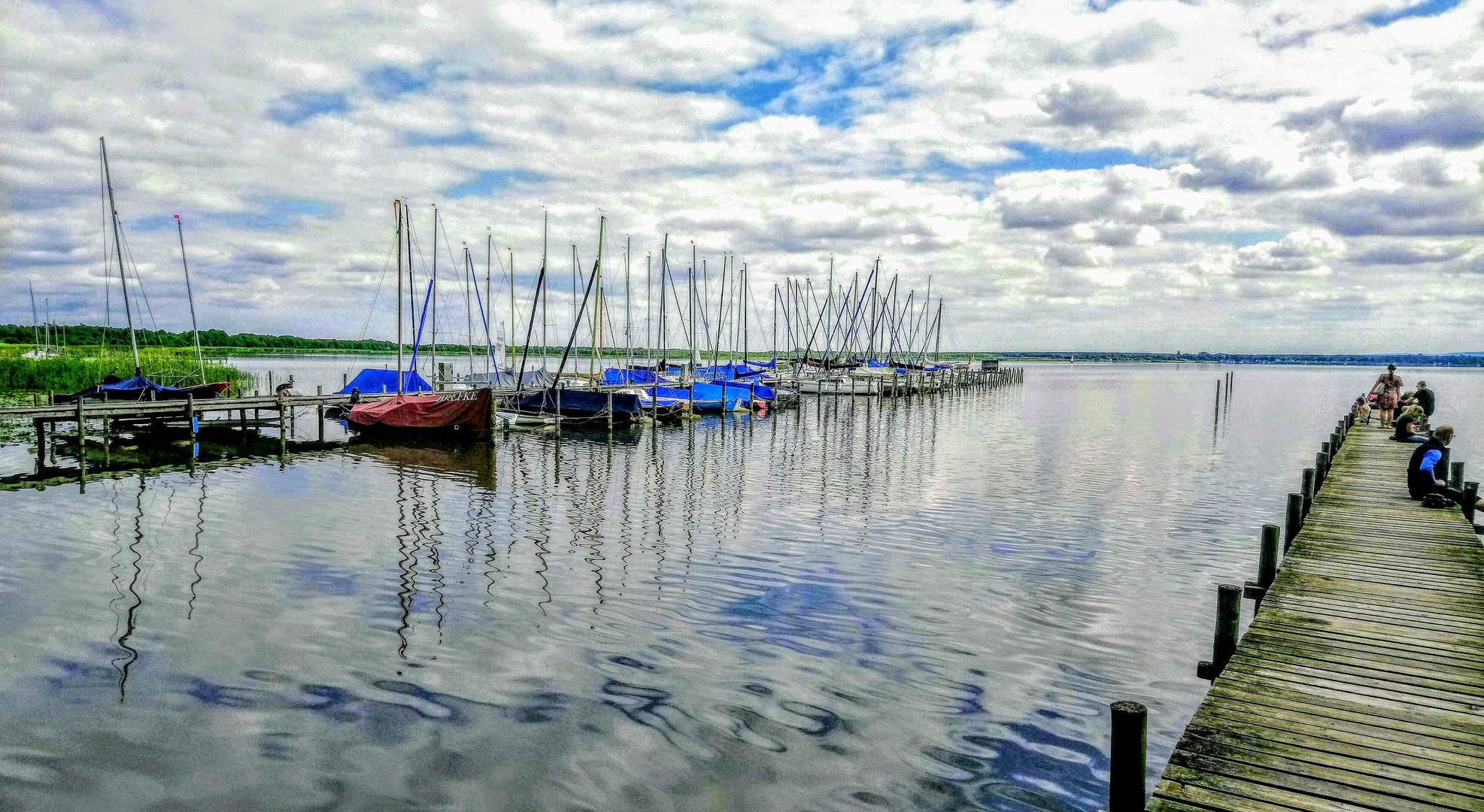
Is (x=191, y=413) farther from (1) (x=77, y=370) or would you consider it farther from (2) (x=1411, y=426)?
(2) (x=1411, y=426)

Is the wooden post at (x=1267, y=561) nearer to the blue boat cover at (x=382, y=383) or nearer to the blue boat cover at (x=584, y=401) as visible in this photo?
the blue boat cover at (x=584, y=401)

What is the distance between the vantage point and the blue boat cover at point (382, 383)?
47.8 metres

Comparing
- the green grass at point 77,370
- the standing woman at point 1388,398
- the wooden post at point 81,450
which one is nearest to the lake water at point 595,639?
the wooden post at point 81,450

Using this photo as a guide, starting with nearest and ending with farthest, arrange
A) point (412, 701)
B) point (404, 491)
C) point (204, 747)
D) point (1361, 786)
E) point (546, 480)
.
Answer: point (1361, 786)
point (204, 747)
point (412, 701)
point (404, 491)
point (546, 480)

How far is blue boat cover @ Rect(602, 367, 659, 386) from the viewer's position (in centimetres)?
5583

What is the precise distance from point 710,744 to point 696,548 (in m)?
9.02

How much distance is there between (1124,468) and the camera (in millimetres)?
32000

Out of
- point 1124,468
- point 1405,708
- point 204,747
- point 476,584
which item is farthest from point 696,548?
point 1124,468

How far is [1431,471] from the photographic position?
17.4 metres

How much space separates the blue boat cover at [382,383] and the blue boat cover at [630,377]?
36.3 ft

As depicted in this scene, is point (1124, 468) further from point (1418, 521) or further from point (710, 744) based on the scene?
point (710, 744)

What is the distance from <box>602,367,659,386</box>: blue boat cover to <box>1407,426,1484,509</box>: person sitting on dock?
137 feet

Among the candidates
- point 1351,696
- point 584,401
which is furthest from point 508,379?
point 1351,696

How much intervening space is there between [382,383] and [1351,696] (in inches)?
1908
